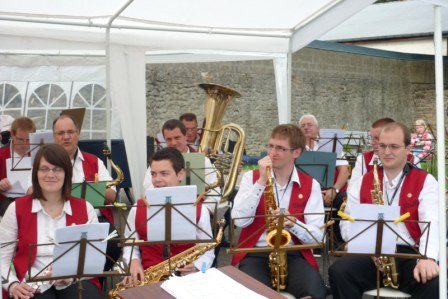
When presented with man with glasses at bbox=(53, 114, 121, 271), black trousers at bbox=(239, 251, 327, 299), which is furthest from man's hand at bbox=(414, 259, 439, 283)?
man with glasses at bbox=(53, 114, 121, 271)

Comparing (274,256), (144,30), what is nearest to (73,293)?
(274,256)

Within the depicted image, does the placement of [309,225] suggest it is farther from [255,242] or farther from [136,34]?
[136,34]

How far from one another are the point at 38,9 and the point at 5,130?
236 cm

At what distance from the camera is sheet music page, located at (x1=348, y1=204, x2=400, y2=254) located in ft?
11.7

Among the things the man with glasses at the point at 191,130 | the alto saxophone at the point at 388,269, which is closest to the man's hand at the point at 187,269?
the alto saxophone at the point at 388,269

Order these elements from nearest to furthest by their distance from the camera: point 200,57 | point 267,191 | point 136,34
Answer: point 267,191, point 136,34, point 200,57

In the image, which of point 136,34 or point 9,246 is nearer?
point 9,246

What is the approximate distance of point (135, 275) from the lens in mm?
3875

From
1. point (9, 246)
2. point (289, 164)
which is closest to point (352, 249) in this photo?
point (289, 164)

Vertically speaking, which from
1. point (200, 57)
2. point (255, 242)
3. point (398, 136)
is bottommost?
point (255, 242)

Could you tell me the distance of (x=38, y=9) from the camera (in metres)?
6.05

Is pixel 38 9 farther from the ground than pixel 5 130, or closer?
farther from the ground

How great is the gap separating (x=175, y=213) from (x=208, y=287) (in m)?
0.98

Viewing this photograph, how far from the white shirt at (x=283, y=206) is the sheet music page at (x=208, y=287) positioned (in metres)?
1.17
